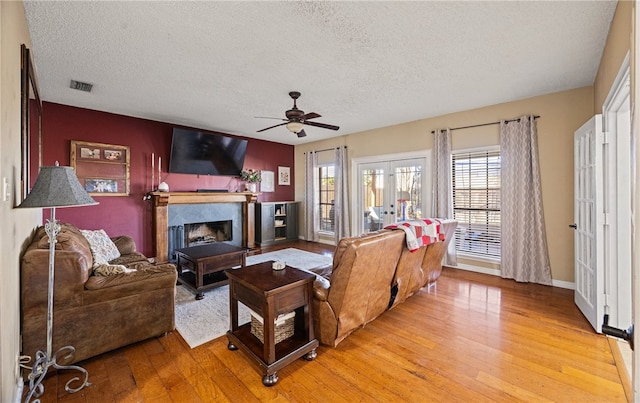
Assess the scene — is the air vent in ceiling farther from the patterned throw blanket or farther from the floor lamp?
the patterned throw blanket

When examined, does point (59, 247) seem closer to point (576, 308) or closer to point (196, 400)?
point (196, 400)

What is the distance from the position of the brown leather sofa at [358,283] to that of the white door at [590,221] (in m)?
1.67

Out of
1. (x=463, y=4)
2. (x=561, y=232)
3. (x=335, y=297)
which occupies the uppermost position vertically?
(x=463, y=4)

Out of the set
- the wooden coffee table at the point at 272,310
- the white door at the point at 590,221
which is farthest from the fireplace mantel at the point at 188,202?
the white door at the point at 590,221

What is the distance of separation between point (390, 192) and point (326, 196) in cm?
183

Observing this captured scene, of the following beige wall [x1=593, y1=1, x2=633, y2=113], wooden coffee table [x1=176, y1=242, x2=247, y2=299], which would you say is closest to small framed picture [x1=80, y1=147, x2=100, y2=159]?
wooden coffee table [x1=176, y1=242, x2=247, y2=299]

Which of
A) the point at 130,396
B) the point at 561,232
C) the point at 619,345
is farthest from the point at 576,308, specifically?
the point at 130,396

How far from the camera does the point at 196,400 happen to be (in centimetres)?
175

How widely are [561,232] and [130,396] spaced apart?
4.95 metres

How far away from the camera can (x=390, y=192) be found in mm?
5531

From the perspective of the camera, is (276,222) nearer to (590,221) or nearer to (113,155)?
(113,155)

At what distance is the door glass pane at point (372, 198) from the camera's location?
5729mm

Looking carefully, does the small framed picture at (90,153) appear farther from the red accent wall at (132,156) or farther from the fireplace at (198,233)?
the fireplace at (198,233)

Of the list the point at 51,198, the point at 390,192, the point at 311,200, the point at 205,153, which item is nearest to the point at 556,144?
the point at 390,192
